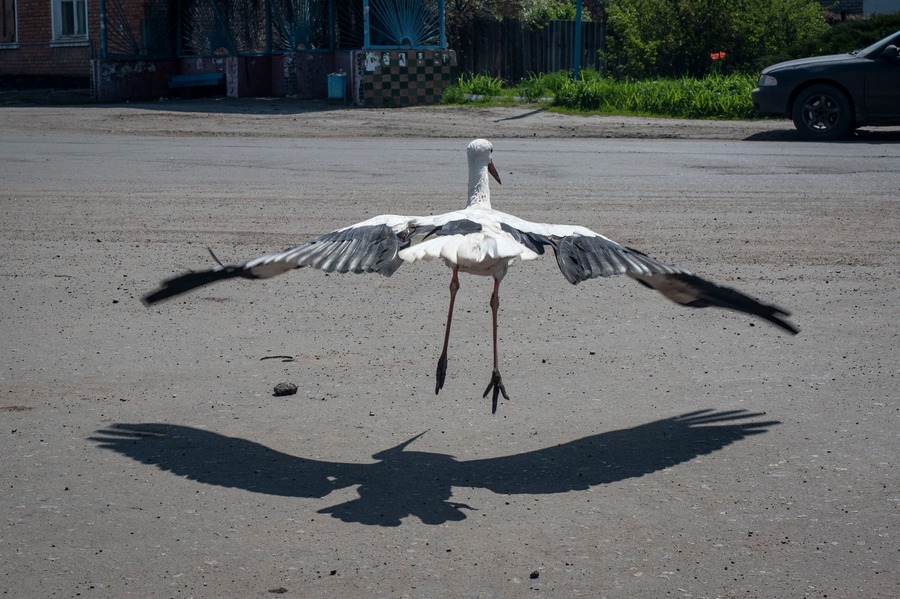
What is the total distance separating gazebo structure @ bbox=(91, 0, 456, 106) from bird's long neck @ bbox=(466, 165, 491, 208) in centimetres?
1944

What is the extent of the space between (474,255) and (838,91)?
49.2 ft

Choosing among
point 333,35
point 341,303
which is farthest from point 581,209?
point 333,35

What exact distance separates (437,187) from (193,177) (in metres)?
3.08

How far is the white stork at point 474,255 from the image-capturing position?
4738 millimetres

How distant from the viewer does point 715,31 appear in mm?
27234

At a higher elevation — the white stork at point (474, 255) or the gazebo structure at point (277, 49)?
the gazebo structure at point (277, 49)

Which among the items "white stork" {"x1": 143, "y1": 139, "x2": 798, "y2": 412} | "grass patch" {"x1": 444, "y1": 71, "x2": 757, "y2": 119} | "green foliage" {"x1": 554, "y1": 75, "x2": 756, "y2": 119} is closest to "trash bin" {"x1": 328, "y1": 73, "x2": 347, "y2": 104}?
"grass patch" {"x1": 444, "y1": 71, "x2": 757, "y2": 119}

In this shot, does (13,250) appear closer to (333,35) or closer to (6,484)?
(6,484)

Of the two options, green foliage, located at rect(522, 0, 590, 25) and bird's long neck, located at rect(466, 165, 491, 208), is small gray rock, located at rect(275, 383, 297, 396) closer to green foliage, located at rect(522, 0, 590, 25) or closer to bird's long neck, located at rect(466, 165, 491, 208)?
bird's long neck, located at rect(466, 165, 491, 208)

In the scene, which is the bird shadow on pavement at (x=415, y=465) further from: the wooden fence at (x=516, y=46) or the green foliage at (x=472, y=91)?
the wooden fence at (x=516, y=46)

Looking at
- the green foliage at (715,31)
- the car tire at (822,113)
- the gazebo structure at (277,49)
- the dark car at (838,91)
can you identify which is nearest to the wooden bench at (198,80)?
the gazebo structure at (277,49)

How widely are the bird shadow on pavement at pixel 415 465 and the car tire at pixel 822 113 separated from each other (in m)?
13.9

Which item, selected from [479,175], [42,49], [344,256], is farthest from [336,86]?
[344,256]

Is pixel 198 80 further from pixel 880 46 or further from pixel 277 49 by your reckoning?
pixel 880 46
